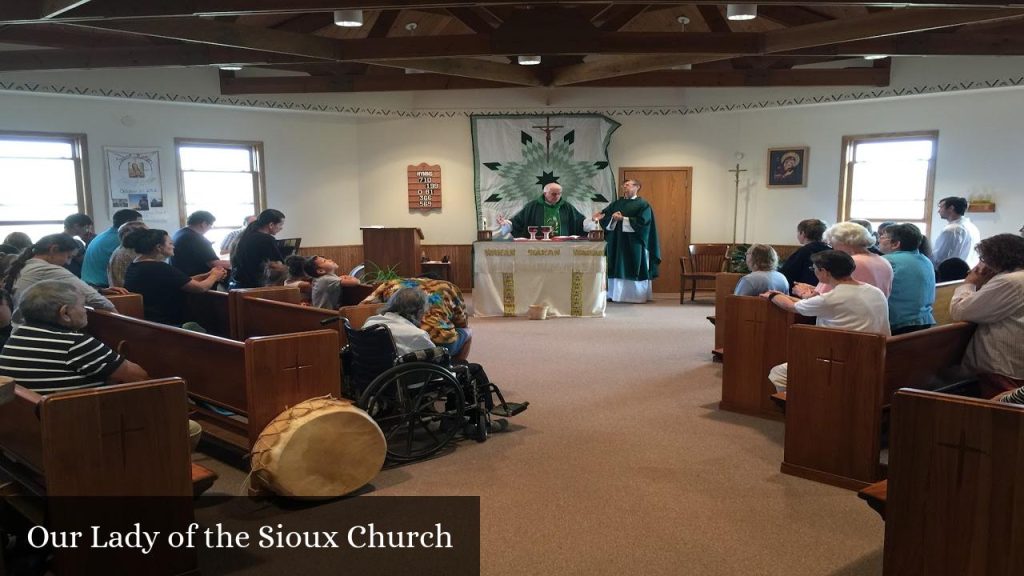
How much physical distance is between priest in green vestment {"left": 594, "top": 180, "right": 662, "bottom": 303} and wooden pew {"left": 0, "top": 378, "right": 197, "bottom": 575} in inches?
286

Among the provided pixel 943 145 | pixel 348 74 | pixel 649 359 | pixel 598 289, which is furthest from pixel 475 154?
pixel 943 145

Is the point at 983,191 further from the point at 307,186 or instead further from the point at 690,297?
the point at 307,186

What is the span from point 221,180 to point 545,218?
4133 mm

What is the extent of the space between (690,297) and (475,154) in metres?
3.57

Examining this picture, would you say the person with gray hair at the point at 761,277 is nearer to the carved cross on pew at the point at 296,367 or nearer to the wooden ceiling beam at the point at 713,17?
the carved cross on pew at the point at 296,367

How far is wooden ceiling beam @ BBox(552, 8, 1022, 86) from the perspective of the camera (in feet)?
16.8

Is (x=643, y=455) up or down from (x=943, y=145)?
down

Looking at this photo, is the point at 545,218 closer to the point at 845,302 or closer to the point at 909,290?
the point at 909,290

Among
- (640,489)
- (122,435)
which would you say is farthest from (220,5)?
(640,489)

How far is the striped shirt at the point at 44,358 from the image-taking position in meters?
2.62

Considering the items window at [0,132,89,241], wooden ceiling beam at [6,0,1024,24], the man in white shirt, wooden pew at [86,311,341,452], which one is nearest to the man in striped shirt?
wooden pew at [86,311,341,452]

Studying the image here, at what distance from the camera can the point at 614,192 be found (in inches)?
395

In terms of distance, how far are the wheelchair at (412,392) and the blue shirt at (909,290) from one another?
89.0 inches

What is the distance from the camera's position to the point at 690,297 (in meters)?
10.0
